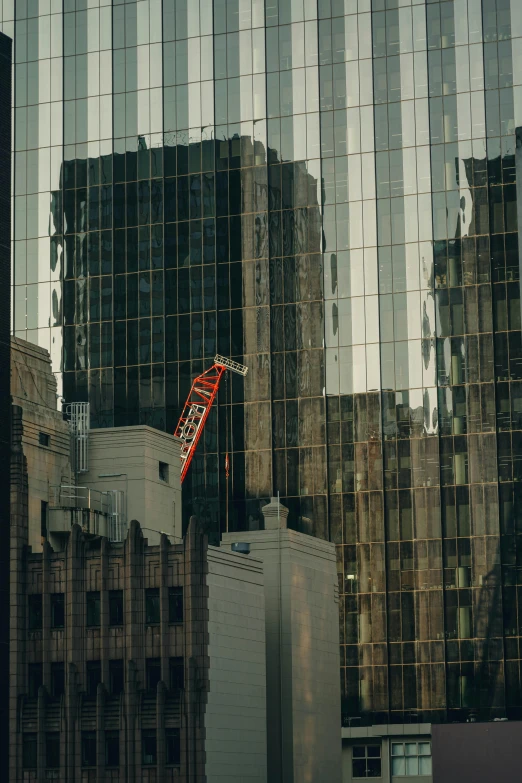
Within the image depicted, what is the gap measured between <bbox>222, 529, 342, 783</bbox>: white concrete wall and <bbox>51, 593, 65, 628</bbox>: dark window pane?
56.9 ft

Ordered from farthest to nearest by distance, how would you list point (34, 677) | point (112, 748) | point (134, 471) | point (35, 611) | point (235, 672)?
point (134, 471), point (235, 672), point (35, 611), point (34, 677), point (112, 748)

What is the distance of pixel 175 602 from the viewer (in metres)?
116

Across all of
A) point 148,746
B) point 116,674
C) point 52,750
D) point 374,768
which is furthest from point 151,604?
point 374,768

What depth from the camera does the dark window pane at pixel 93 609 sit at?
117 metres

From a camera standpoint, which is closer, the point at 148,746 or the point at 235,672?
the point at 148,746

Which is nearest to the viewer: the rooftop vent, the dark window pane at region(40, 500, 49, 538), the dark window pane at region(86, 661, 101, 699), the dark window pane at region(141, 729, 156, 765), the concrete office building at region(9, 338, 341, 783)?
the dark window pane at region(141, 729, 156, 765)

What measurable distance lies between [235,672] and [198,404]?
140 ft

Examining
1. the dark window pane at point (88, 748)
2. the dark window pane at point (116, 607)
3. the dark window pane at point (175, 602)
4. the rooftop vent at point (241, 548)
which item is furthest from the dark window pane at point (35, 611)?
the rooftop vent at point (241, 548)

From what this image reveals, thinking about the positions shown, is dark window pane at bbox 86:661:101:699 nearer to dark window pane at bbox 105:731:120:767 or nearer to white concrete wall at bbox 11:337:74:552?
dark window pane at bbox 105:731:120:767

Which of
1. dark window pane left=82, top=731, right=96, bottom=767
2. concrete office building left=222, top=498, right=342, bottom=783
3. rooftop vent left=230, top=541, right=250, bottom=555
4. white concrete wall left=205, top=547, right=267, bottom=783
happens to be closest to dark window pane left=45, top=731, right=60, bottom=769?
dark window pane left=82, top=731, right=96, bottom=767

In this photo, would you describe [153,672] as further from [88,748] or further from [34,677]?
[34,677]

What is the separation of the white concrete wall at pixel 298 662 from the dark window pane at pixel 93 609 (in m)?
16.2

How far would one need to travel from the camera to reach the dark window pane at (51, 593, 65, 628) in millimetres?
117812

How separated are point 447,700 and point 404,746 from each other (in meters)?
5.66
